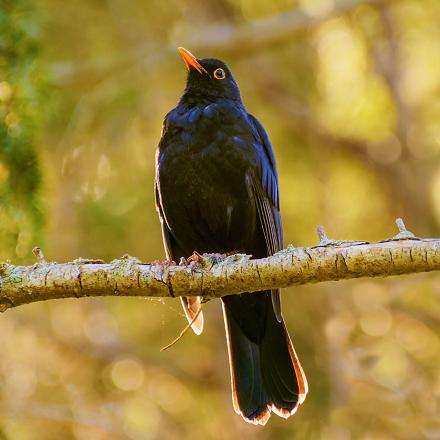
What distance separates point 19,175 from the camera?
4672mm

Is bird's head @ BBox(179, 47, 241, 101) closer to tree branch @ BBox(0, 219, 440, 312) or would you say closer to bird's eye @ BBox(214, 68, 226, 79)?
bird's eye @ BBox(214, 68, 226, 79)

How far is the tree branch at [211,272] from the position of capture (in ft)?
12.7

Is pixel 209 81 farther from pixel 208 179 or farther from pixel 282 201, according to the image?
pixel 282 201

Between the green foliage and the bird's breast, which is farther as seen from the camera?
the bird's breast

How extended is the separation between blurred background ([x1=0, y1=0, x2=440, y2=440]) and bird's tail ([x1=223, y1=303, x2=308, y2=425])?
40.0 inches

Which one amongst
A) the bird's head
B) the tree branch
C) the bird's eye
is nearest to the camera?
the tree branch

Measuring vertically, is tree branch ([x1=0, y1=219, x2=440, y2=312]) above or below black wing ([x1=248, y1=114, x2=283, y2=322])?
below

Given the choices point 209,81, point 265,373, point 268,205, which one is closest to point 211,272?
A: point 268,205

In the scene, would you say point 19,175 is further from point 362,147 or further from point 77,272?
point 362,147

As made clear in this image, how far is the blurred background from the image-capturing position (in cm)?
695

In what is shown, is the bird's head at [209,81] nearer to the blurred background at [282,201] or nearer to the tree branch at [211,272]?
the blurred background at [282,201]

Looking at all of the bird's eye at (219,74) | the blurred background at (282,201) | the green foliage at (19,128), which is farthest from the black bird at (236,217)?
the green foliage at (19,128)

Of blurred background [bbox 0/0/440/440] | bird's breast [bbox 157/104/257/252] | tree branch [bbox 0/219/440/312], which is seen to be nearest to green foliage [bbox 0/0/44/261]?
tree branch [bbox 0/219/440/312]

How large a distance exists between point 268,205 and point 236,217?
0.92 feet
